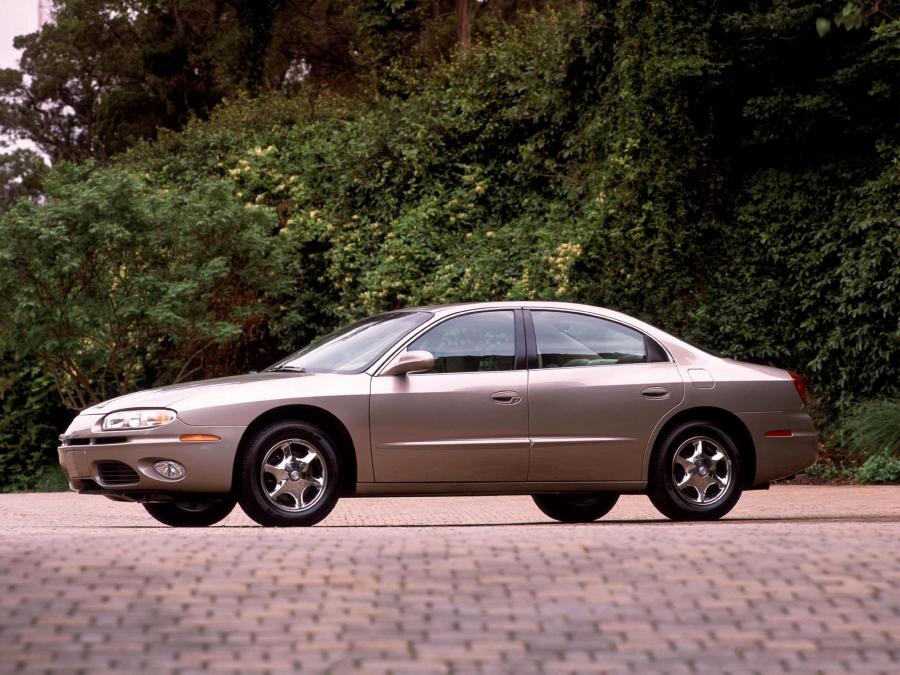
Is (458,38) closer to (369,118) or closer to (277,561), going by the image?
(369,118)

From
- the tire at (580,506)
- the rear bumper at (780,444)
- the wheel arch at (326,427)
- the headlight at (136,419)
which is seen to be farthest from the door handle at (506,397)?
the headlight at (136,419)

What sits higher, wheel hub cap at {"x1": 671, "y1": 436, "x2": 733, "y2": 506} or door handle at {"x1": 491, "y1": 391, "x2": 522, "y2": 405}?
door handle at {"x1": 491, "y1": 391, "x2": 522, "y2": 405}

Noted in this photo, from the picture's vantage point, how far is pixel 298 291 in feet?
70.0

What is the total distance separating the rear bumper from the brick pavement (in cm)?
397

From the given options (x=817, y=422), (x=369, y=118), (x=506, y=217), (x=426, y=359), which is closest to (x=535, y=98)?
(x=506, y=217)

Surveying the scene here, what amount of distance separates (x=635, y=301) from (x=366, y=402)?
9.44 metres

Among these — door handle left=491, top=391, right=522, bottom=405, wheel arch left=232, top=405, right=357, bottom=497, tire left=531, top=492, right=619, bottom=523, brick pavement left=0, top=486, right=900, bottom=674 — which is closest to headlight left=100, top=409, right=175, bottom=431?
wheel arch left=232, top=405, right=357, bottom=497

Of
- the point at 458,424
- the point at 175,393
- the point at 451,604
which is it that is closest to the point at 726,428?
the point at 458,424

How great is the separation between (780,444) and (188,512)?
4396mm

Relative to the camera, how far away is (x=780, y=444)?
10.1 meters

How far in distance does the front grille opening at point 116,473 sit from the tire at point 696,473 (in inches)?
140

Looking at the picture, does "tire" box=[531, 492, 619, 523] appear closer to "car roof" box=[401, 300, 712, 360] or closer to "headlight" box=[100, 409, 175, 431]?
"car roof" box=[401, 300, 712, 360]

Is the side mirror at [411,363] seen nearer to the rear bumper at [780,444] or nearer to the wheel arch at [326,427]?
the wheel arch at [326,427]

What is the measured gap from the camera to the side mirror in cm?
916
